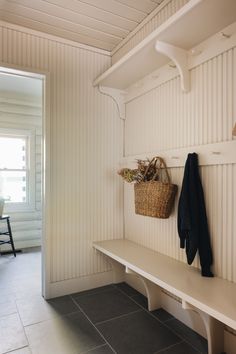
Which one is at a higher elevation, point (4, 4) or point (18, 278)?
point (4, 4)

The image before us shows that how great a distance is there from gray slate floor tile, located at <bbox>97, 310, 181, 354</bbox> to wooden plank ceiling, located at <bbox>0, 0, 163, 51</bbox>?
2625 millimetres

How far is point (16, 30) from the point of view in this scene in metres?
2.25

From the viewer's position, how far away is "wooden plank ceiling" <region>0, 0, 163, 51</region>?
204 centimetres

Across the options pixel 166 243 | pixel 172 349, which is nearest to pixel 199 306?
pixel 172 349

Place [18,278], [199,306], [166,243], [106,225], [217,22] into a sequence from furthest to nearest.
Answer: [18,278] → [106,225] → [166,243] → [217,22] → [199,306]

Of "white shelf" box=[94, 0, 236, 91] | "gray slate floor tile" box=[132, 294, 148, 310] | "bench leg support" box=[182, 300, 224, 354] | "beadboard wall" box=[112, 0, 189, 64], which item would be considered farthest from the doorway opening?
"bench leg support" box=[182, 300, 224, 354]

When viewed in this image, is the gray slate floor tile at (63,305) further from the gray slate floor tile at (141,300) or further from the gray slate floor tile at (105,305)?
the gray slate floor tile at (141,300)

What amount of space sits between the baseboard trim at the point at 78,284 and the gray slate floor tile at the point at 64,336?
390mm

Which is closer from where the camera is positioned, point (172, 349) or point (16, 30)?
point (172, 349)

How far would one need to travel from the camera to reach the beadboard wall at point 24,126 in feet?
13.7

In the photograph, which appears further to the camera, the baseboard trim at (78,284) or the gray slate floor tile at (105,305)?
the baseboard trim at (78,284)

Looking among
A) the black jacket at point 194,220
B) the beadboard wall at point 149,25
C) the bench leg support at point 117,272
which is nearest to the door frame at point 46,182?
the bench leg support at point 117,272

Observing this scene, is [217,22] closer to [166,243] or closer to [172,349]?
[166,243]

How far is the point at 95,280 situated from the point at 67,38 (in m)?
2.54
